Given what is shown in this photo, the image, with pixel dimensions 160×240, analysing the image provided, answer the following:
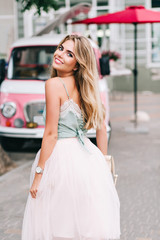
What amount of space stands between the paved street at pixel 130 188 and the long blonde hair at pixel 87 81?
1.61 meters

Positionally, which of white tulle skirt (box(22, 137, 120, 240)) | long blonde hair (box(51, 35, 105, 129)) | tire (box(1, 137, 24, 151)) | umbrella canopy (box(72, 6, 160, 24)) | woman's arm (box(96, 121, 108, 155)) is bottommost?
tire (box(1, 137, 24, 151))

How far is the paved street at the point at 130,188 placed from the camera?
461 centimetres

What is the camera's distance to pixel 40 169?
122 inches


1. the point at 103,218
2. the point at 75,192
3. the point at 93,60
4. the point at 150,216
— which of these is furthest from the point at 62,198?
the point at 150,216

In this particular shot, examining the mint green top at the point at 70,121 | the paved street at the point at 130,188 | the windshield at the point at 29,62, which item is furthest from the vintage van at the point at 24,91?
the mint green top at the point at 70,121

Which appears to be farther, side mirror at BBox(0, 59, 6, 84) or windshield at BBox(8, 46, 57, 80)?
windshield at BBox(8, 46, 57, 80)

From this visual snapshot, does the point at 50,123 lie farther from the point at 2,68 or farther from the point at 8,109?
the point at 2,68

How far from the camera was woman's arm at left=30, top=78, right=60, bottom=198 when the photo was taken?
119 inches

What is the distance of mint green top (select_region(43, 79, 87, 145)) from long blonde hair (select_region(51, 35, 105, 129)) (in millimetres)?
49

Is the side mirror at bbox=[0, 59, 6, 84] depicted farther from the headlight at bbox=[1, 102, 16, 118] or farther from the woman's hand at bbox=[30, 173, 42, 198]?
the woman's hand at bbox=[30, 173, 42, 198]

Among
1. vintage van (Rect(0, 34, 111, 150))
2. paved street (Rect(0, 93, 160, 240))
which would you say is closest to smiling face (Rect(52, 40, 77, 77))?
paved street (Rect(0, 93, 160, 240))

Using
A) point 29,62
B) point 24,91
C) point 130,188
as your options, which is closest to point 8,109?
point 24,91

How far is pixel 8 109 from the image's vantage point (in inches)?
309

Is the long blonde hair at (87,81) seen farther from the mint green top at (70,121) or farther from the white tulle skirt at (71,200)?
the white tulle skirt at (71,200)
